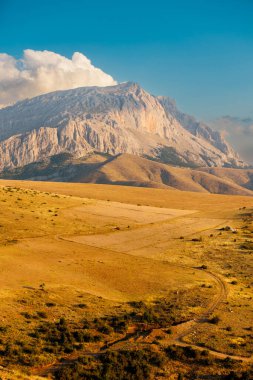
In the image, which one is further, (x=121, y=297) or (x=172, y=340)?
(x=121, y=297)

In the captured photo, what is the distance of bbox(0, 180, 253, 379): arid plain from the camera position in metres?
24.5

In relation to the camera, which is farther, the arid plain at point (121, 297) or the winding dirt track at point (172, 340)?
the arid plain at point (121, 297)

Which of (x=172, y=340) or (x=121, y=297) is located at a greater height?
(x=121, y=297)

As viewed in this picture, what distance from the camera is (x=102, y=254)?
54.9 meters

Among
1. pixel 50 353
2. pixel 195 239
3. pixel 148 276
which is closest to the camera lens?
pixel 50 353

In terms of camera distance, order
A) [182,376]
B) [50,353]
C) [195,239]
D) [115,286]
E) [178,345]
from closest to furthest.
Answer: [182,376] → [50,353] → [178,345] → [115,286] → [195,239]

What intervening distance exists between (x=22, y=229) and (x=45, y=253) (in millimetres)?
15584

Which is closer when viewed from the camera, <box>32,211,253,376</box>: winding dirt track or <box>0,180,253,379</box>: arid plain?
<box>32,211,253,376</box>: winding dirt track

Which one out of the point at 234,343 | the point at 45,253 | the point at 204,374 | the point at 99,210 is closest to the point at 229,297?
the point at 234,343

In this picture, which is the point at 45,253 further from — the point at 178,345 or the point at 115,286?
the point at 178,345

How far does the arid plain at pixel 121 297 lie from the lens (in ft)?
80.3

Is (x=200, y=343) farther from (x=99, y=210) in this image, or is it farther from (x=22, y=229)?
(x=99, y=210)

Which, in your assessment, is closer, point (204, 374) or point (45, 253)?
point (204, 374)

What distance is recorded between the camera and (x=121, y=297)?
3719 centimetres
